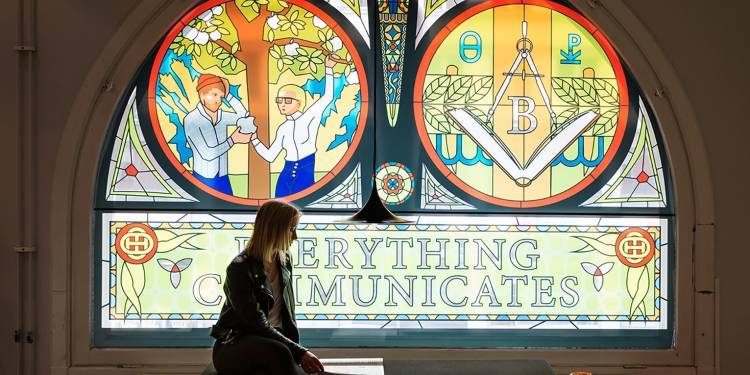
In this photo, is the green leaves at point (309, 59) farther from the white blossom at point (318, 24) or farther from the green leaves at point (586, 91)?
the green leaves at point (586, 91)

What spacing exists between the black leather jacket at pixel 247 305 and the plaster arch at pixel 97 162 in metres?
0.84

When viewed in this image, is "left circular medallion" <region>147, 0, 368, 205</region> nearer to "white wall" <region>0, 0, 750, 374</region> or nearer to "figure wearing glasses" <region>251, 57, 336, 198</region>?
"figure wearing glasses" <region>251, 57, 336, 198</region>

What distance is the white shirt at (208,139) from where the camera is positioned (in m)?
4.24

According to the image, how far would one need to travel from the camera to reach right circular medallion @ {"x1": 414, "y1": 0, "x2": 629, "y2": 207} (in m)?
4.29

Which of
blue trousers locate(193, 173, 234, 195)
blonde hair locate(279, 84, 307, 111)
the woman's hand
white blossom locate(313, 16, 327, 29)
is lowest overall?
the woman's hand

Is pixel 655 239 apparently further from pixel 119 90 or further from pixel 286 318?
pixel 119 90

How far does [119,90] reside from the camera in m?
4.18

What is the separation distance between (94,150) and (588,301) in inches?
114

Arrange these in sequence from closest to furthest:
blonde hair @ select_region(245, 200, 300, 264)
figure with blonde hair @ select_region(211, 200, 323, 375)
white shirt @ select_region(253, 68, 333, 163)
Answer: figure with blonde hair @ select_region(211, 200, 323, 375) → blonde hair @ select_region(245, 200, 300, 264) → white shirt @ select_region(253, 68, 333, 163)

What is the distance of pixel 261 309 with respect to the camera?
347cm

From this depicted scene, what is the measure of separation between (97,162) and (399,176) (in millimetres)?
1685

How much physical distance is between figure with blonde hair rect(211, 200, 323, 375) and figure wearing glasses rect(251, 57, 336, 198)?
71cm
